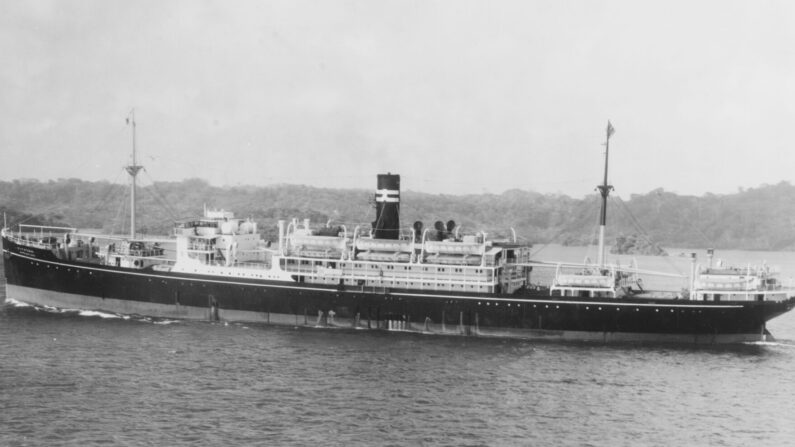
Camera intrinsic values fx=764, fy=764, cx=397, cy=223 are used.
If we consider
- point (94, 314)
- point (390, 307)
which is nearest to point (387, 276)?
point (390, 307)

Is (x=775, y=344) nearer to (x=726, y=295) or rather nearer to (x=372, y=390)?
(x=726, y=295)

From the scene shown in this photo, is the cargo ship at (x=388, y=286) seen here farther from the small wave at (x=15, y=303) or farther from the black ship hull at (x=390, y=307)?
the small wave at (x=15, y=303)

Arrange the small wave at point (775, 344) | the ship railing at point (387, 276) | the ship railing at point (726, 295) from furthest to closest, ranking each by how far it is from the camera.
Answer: the ship railing at point (387, 276) → the small wave at point (775, 344) → the ship railing at point (726, 295)

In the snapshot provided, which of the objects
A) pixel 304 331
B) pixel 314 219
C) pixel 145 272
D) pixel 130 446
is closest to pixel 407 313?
pixel 304 331

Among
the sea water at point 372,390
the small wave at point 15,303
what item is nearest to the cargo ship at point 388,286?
the small wave at point 15,303

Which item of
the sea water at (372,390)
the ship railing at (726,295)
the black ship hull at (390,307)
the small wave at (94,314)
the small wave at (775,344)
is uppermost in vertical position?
the ship railing at (726,295)

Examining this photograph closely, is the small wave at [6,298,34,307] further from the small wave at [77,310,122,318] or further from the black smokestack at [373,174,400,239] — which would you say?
the black smokestack at [373,174,400,239]

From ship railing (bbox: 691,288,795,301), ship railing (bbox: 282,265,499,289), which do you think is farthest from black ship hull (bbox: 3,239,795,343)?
ship railing (bbox: 282,265,499,289)

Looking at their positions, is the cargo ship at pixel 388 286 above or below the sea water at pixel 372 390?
above
